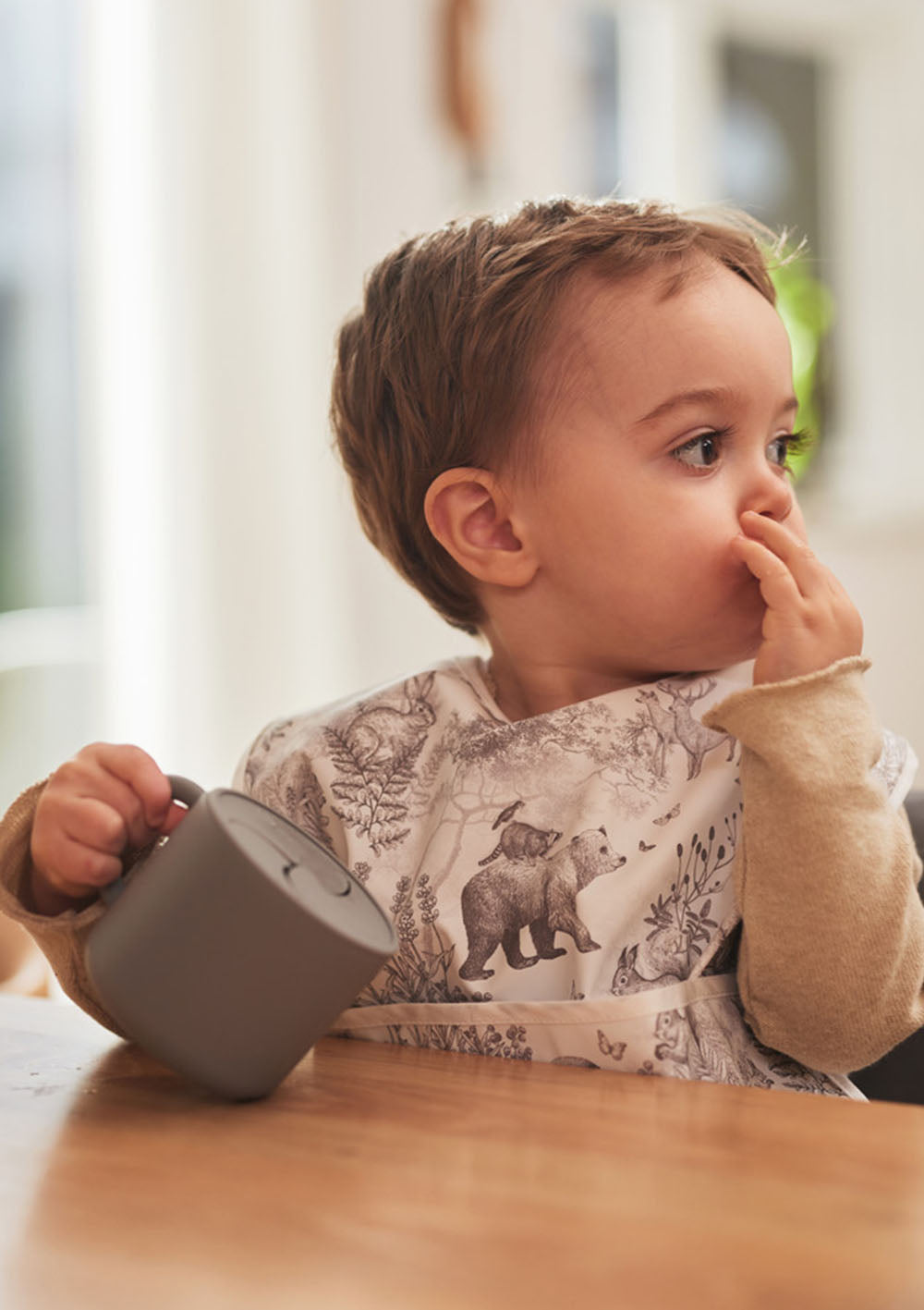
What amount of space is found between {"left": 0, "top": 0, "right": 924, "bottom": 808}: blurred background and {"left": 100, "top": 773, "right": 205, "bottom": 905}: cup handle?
7.13ft

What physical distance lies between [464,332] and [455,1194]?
610 mm

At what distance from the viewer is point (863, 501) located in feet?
12.8

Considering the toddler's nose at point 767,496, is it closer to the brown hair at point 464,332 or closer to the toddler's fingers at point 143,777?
the brown hair at point 464,332

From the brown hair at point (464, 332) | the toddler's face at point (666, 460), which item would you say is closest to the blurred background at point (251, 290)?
the brown hair at point (464, 332)

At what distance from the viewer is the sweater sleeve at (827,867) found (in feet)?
2.30

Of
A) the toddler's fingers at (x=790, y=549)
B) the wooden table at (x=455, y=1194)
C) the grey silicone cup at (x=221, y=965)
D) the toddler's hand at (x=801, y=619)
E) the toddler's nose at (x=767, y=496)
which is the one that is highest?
the toddler's nose at (x=767, y=496)

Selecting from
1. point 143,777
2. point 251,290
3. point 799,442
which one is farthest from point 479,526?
point 251,290

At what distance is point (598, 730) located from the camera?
88 cm

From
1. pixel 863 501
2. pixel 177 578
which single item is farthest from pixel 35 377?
pixel 863 501

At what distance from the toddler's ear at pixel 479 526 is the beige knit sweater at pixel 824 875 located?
253mm

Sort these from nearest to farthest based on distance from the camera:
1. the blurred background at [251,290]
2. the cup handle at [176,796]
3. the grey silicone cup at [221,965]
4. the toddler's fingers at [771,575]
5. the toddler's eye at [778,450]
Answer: the grey silicone cup at [221,965]
the cup handle at [176,796]
the toddler's fingers at [771,575]
the toddler's eye at [778,450]
the blurred background at [251,290]

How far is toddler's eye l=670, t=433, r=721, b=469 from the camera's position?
876mm

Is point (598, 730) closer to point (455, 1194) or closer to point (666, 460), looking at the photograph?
point (666, 460)

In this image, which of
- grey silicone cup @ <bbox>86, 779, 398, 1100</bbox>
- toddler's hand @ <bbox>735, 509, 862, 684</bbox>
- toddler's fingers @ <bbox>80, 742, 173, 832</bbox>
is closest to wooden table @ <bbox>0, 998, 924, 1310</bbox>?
grey silicone cup @ <bbox>86, 779, 398, 1100</bbox>
